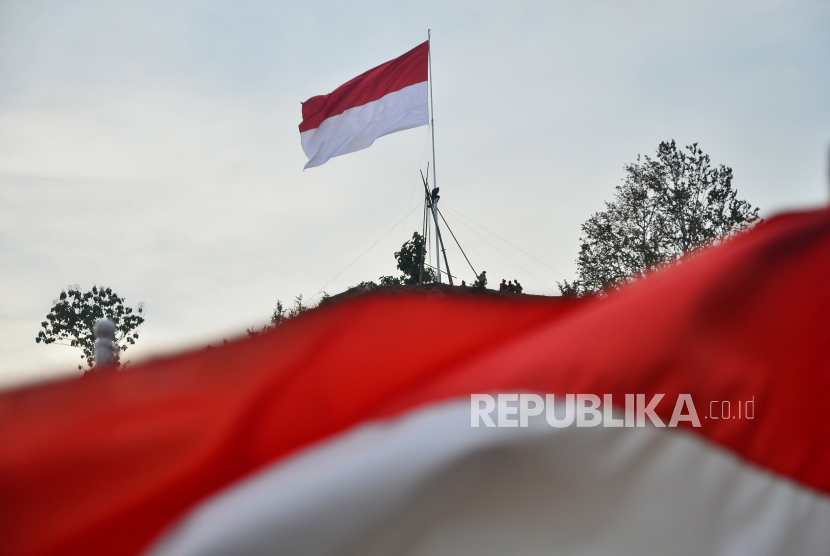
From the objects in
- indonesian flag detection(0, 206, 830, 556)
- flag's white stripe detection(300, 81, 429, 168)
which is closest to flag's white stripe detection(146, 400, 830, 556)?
indonesian flag detection(0, 206, 830, 556)

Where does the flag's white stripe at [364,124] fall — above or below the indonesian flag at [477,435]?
above

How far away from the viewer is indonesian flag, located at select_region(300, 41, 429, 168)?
14156 mm

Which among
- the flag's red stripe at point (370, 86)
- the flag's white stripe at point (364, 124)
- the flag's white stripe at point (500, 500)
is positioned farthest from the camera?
the flag's red stripe at point (370, 86)

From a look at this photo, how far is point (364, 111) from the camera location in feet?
47.1

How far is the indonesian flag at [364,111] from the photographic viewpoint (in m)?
14.2

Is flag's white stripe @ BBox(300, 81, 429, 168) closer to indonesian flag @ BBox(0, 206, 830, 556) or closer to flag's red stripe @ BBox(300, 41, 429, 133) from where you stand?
flag's red stripe @ BBox(300, 41, 429, 133)

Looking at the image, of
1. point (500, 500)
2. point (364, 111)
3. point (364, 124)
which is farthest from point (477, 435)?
point (364, 111)

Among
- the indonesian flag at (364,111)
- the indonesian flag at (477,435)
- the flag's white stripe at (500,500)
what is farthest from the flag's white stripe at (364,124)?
the flag's white stripe at (500,500)

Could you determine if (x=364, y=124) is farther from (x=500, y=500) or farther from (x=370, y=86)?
(x=500, y=500)

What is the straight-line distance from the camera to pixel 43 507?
1.35 m

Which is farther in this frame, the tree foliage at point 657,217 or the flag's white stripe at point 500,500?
the tree foliage at point 657,217

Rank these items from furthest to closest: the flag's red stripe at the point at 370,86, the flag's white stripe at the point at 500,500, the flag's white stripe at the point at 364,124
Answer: the flag's red stripe at the point at 370,86 < the flag's white stripe at the point at 364,124 < the flag's white stripe at the point at 500,500

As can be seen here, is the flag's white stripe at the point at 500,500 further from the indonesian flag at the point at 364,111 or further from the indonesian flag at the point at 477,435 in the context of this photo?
the indonesian flag at the point at 364,111

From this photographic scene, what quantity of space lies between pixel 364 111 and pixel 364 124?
0.88 ft
